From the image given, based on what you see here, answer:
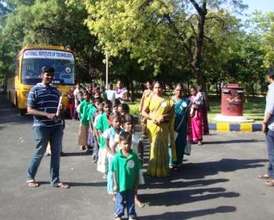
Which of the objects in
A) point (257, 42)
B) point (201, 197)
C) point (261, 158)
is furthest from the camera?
point (257, 42)

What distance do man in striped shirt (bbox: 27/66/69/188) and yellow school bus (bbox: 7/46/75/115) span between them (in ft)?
46.0

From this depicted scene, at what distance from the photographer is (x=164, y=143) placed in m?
9.24

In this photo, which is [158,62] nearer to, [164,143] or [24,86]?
[24,86]

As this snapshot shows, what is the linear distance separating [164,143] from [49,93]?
7.30ft

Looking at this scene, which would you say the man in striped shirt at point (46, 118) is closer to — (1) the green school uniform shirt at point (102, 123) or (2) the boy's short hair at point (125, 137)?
(1) the green school uniform shirt at point (102, 123)

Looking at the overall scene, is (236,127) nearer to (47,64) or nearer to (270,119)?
(270,119)

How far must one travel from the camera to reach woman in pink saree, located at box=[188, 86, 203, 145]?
1370 cm

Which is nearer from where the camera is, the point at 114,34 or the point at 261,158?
the point at 261,158

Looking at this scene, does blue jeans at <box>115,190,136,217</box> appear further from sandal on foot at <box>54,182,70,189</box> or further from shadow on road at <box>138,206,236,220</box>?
sandal on foot at <box>54,182,70,189</box>

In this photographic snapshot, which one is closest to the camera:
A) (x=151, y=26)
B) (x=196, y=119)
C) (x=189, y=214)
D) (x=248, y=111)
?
(x=189, y=214)

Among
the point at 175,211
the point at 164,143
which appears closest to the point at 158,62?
the point at 164,143

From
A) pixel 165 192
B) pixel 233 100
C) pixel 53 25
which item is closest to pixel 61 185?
pixel 165 192

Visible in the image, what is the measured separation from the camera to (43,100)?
8.30m

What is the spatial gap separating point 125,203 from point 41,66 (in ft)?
56.5
